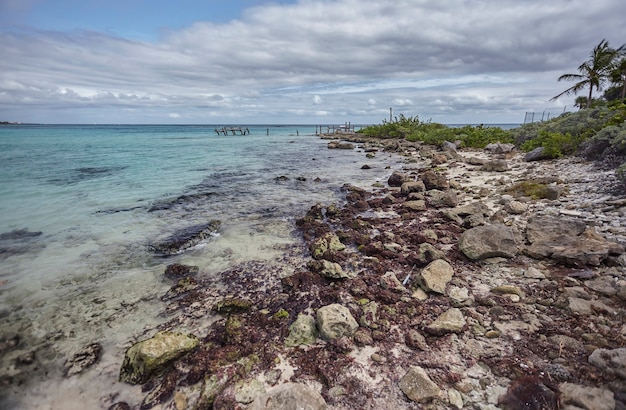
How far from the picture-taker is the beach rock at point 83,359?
4203 millimetres

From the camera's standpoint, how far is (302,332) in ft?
15.0

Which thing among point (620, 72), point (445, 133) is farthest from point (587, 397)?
point (620, 72)

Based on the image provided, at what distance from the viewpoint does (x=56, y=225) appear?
1001 cm

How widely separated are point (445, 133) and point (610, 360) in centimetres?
3593

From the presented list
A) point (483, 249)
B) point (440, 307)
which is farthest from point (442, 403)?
point (483, 249)

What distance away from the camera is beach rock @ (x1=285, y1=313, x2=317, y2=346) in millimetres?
4440

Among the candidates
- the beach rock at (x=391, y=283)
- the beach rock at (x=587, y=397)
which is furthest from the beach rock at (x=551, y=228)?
the beach rock at (x=587, y=397)

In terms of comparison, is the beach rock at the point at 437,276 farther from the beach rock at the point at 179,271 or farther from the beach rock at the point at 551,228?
the beach rock at the point at 179,271

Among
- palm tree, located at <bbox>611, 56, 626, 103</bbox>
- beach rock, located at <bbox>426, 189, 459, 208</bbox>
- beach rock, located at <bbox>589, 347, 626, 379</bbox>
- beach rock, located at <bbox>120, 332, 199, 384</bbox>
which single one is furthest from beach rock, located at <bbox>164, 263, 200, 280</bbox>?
palm tree, located at <bbox>611, 56, 626, 103</bbox>

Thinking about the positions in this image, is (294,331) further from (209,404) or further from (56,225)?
(56,225)

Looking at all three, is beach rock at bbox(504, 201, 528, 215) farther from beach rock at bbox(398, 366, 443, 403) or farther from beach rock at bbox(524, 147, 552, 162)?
beach rock at bbox(524, 147, 552, 162)

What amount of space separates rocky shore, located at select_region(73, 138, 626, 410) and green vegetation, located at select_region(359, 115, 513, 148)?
84.5 ft

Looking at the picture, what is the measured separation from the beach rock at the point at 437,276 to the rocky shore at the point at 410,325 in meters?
0.02

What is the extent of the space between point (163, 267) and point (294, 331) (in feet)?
13.6
